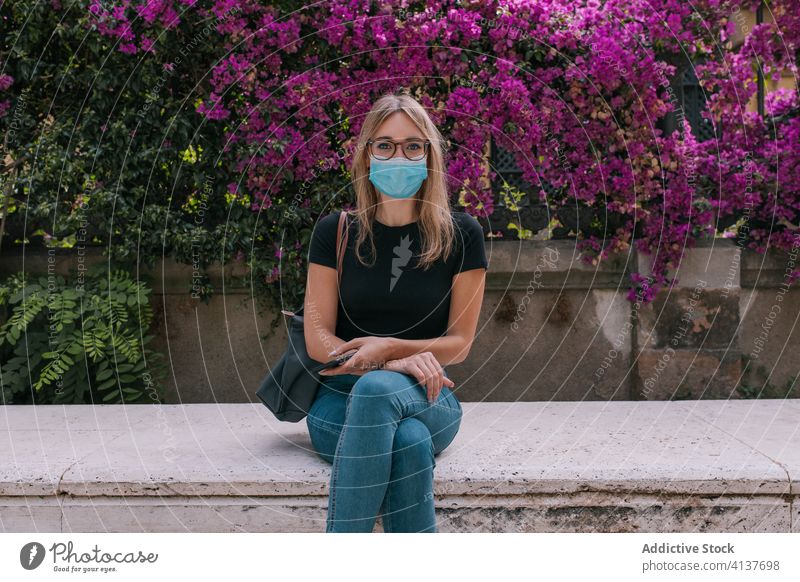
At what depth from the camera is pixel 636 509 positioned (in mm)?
2566

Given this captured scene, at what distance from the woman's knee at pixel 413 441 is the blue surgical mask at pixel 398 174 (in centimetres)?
87

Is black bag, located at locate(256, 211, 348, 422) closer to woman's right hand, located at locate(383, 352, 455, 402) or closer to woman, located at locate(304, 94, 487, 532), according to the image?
woman, located at locate(304, 94, 487, 532)

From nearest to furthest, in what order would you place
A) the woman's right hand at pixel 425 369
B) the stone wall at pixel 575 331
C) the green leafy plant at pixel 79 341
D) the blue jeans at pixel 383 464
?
the blue jeans at pixel 383 464
the woman's right hand at pixel 425 369
the green leafy plant at pixel 79 341
the stone wall at pixel 575 331

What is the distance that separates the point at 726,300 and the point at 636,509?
6.80ft

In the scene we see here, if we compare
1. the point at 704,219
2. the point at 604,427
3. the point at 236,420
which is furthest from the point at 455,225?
the point at 704,219

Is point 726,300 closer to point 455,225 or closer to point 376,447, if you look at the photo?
point 455,225

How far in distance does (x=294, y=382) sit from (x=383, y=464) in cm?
58

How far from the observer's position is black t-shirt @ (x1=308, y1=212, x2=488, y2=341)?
9.19ft

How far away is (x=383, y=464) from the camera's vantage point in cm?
230

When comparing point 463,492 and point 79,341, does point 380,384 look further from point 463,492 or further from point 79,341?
point 79,341

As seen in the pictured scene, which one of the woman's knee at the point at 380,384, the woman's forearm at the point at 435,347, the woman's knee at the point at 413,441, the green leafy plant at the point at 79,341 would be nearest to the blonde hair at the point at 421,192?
the woman's forearm at the point at 435,347

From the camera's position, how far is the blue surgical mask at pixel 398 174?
284cm

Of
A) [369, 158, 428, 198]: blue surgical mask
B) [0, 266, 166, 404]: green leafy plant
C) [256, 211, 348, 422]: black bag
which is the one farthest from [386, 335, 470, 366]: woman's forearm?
[0, 266, 166, 404]: green leafy plant

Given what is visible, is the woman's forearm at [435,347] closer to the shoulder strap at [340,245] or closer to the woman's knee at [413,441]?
the woman's knee at [413,441]
